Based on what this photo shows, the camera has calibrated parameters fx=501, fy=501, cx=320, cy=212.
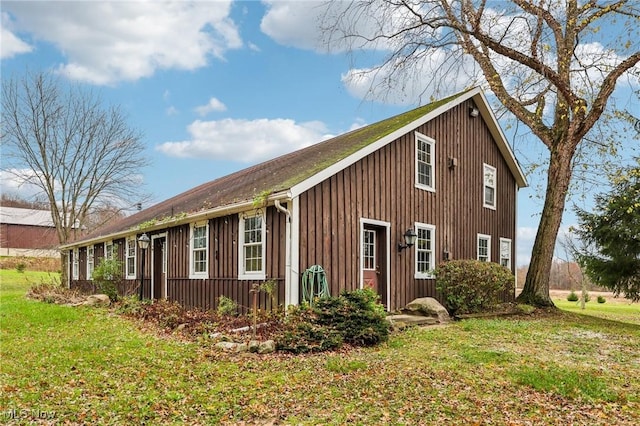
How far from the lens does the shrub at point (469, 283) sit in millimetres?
11711

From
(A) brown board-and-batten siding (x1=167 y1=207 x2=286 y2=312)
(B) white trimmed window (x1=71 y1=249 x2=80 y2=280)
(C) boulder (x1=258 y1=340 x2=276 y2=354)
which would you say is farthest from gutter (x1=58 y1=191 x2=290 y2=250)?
(B) white trimmed window (x1=71 y1=249 x2=80 y2=280)

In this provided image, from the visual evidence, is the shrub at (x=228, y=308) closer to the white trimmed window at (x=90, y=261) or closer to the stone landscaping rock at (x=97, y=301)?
the stone landscaping rock at (x=97, y=301)

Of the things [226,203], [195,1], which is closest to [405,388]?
[226,203]

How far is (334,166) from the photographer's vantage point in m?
9.88

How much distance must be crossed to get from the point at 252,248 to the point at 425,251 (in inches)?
180

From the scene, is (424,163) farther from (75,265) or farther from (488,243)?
(75,265)

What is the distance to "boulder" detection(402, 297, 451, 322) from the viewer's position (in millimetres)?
10891

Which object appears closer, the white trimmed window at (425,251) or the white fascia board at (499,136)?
the white trimmed window at (425,251)

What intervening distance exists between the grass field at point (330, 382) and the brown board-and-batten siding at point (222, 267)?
2127 mm

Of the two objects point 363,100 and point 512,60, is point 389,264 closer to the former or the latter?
point 363,100

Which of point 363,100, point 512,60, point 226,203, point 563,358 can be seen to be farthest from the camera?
point 512,60

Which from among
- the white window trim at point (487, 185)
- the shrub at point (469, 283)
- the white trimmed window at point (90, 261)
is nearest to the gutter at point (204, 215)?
the white trimmed window at point (90, 261)

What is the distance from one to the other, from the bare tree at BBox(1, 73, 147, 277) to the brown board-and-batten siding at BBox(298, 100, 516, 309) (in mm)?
22848

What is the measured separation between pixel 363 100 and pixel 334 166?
3471 millimetres
